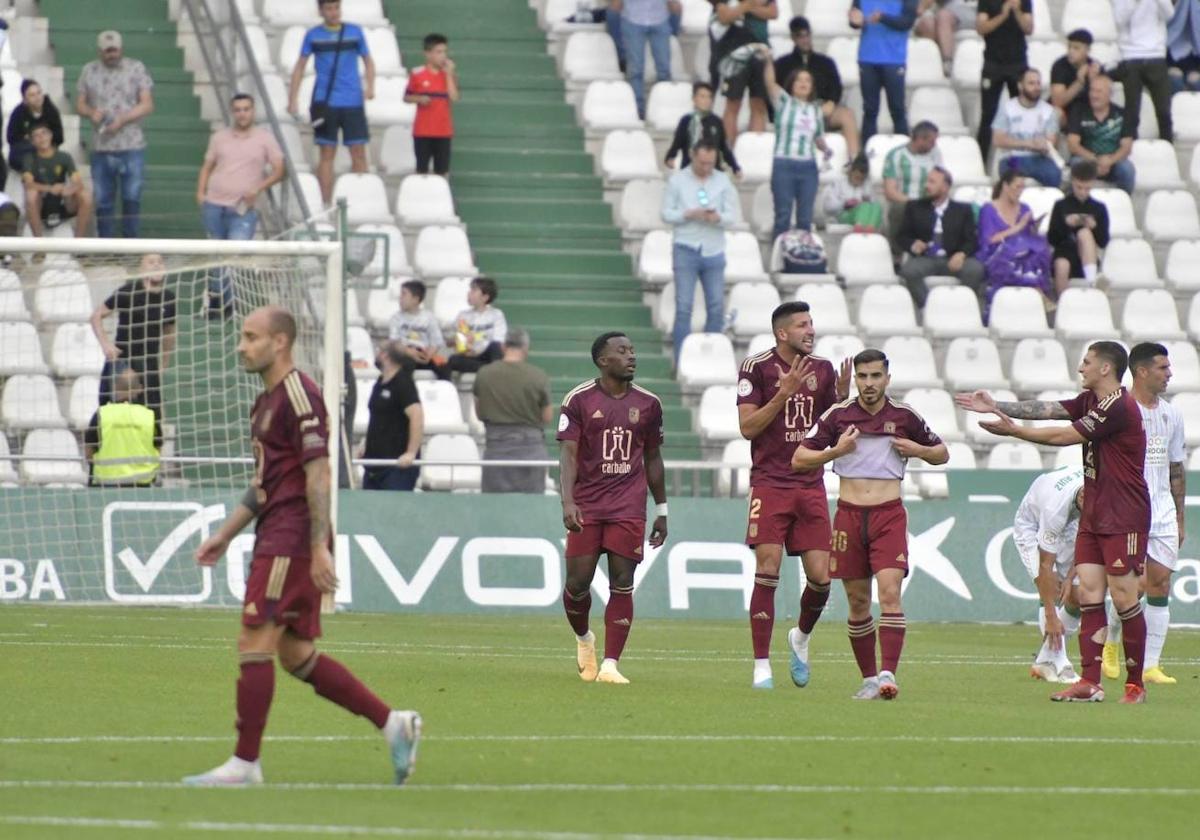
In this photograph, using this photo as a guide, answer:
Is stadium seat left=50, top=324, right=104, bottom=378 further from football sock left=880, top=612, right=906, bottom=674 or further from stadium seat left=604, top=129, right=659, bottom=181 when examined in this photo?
football sock left=880, top=612, right=906, bottom=674

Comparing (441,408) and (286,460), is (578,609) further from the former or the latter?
(441,408)

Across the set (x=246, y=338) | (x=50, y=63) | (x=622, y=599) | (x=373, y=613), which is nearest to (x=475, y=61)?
(x=50, y=63)

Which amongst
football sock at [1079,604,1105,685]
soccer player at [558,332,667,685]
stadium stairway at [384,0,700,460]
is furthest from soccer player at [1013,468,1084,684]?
stadium stairway at [384,0,700,460]

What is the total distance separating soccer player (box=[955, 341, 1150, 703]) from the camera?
13461 mm

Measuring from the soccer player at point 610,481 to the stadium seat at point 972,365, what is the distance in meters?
11.1

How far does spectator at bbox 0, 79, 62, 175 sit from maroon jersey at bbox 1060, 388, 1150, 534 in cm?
1326

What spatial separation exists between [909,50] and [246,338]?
21220mm

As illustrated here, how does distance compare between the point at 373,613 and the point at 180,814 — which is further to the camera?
the point at 373,613

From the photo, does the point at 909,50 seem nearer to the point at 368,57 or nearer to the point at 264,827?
the point at 368,57

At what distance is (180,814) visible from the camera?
847 cm

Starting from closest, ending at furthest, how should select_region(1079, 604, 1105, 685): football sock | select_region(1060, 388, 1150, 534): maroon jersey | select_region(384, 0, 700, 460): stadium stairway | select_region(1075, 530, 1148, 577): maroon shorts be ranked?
1. select_region(1060, 388, 1150, 534): maroon jersey
2. select_region(1075, 530, 1148, 577): maroon shorts
3. select_region(1079, 604, 1105, 685): football sock
4. select_region(384, 0, 700, 460): stadium stairway

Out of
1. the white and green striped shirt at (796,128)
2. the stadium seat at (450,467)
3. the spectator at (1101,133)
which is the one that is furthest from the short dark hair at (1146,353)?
the spectator at (1101,133)

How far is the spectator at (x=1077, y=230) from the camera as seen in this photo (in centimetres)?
2667

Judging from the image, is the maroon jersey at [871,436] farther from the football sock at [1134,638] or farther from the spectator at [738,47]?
the spectator at [738,47]
